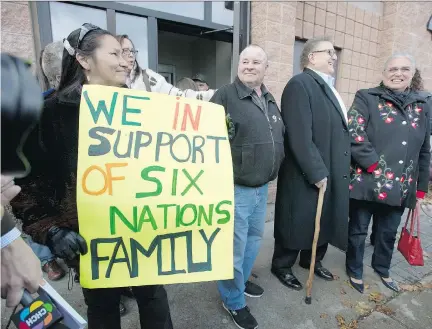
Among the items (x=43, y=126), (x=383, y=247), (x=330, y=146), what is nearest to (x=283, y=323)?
(x=383, y=247)

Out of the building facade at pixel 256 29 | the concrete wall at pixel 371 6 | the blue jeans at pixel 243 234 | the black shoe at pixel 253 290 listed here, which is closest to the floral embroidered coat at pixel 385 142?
the blue jeans at pixel 243 234

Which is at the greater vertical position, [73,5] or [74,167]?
[73,5]

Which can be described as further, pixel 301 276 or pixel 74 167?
pixel 301 276

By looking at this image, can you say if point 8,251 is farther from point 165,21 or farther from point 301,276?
point 165,21

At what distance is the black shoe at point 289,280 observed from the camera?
244 centimetres

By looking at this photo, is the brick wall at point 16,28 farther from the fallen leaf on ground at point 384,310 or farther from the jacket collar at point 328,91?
the fallen leaf on ground at point 384,310

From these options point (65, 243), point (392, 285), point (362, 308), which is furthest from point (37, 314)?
point (392, 285)

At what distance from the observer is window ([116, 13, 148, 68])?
3.48 metres

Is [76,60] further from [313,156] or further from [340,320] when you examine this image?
[340,320]

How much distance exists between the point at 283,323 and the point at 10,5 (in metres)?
3.48

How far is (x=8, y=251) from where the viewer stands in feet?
2.59

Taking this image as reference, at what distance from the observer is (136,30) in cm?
362

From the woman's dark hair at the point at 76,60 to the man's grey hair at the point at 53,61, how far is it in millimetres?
788

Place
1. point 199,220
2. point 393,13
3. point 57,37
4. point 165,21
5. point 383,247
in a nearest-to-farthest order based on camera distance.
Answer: point 199,220 < point 383,247 < point 57,37 < point 165,21 < point 393,13
